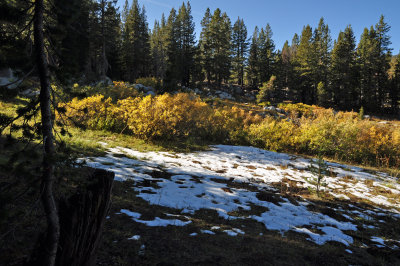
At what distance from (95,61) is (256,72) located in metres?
30.0

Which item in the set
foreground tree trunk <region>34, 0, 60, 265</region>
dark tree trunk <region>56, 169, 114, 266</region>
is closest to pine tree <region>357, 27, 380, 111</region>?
dark tree trunk <region>56, 169, 114, 266</region>

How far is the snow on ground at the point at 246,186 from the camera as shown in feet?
13.7

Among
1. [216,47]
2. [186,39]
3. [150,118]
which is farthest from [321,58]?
[150,118]

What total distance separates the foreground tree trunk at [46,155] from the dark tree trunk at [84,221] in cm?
15

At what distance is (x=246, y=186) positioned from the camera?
20.0 ft

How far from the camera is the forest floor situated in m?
2.75

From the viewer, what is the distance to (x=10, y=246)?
2137 mm

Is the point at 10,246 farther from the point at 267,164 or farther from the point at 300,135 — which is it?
the point at 300,135

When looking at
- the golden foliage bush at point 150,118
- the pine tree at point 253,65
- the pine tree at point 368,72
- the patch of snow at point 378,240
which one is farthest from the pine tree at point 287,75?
the patch of snow at point 378,240

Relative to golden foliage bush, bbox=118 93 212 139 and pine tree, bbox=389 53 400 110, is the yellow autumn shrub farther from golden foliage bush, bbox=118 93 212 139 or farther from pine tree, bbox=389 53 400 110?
pine tree, bbox=389 53 400 110

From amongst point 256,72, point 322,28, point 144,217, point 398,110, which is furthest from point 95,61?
point 398,110

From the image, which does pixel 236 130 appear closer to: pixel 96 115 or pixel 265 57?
pixel 96 115

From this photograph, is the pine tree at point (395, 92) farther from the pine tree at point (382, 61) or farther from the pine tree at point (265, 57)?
the pine tree at point (265, 57)

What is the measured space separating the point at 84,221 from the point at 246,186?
4928 mm
